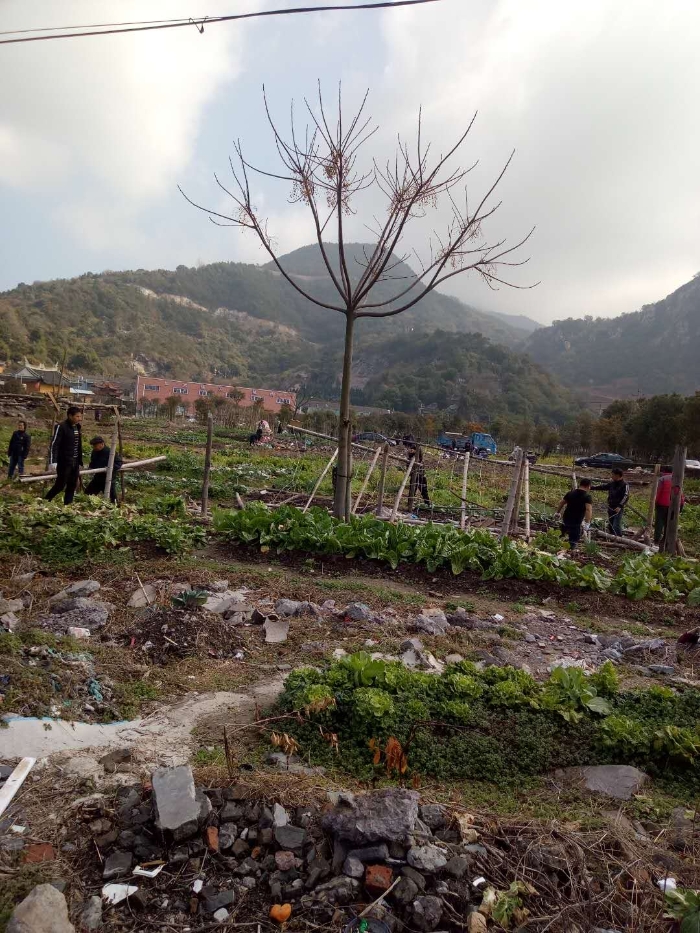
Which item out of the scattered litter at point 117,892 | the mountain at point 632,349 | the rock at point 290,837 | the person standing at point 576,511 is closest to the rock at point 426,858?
the rock at point 290,837

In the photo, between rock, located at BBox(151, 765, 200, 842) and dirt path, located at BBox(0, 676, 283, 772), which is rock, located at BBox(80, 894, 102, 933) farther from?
dirt path, located at BBox(0, 676, 283, 772)

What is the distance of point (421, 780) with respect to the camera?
343cm

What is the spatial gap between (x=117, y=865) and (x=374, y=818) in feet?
3.58

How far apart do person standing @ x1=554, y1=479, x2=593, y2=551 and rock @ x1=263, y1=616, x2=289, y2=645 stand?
6.37 m

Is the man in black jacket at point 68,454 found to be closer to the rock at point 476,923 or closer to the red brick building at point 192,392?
the rock at point 476,923

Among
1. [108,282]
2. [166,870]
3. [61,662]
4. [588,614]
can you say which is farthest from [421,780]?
[108,282]

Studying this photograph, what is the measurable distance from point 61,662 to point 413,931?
Result: 2.98m

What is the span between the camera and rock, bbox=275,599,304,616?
5.98m

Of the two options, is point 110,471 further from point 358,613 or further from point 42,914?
point 42,914

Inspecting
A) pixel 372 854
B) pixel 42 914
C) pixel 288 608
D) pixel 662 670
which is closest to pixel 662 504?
pixel 662 670

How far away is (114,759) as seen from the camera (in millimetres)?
3291

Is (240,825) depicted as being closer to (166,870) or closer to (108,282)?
(166,870)

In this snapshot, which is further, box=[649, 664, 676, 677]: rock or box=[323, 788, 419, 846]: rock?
box=[649, 664, 676, 677]: rock

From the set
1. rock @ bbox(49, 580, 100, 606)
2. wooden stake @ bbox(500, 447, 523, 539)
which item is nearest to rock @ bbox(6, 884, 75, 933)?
rock @ bbox(49, 580, 100, 606)
